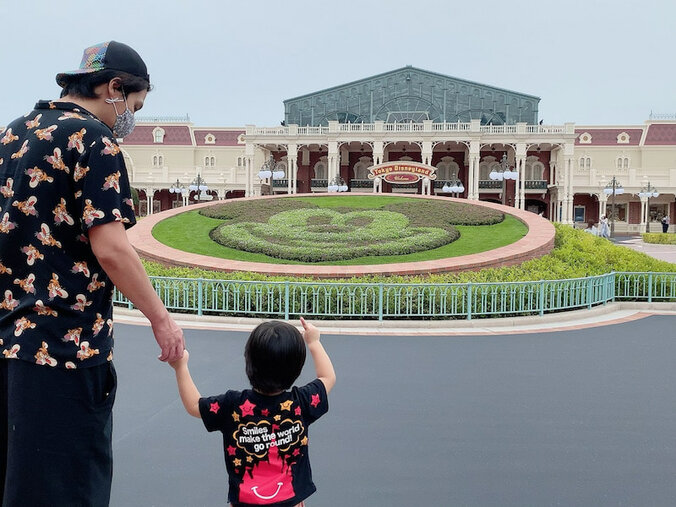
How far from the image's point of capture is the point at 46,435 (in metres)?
2.09

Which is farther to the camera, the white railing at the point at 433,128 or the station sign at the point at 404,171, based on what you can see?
the white railing at the point at 433,128

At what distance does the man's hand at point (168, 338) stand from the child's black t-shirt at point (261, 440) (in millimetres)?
234

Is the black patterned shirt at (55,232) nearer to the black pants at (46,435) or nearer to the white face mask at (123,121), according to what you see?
the black pants at (46,435)

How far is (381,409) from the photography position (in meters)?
4.82

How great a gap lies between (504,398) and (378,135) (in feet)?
116

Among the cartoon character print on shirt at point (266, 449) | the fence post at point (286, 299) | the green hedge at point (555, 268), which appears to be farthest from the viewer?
the green hedge at point (555, 268)

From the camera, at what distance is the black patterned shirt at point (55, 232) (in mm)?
2092

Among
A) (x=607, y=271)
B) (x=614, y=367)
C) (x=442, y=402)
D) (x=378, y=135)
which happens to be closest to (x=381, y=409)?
(x=442, y=402)

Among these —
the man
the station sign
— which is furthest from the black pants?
the station sign

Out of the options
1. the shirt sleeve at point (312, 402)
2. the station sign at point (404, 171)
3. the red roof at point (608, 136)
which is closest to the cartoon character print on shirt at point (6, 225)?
the shirt sleeve at point (312, 402)

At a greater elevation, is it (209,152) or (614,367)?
(209,152)

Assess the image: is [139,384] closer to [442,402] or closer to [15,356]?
[442,402]

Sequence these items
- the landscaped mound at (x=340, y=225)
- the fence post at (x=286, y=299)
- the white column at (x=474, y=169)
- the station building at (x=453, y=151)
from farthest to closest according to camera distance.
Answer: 1. the station building at (x=453, y=151)
2. the white column at (x=474, y=169)
3. the landscaped mound at (x=340, y=225)
4. the fence post at (x=286, y=299)

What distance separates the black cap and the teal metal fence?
22.7 feet
